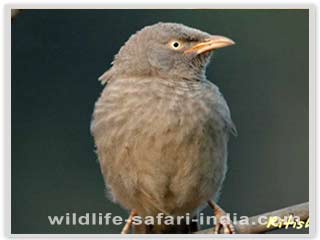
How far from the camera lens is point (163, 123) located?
22281mm

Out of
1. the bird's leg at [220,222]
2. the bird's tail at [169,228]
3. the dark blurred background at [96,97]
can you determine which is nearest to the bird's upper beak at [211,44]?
the dark blurred background at [96,97]

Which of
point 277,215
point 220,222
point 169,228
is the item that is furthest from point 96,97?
point 277,215

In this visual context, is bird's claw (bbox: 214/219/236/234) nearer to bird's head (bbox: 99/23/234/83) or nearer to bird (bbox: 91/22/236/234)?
bird (bbox: 91/22/236/234)

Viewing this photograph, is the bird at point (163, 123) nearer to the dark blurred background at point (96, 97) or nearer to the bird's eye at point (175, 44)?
the bird's eye at point (175, 44)

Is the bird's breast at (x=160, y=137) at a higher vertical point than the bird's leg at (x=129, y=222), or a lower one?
higher

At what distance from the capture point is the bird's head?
2245 cm

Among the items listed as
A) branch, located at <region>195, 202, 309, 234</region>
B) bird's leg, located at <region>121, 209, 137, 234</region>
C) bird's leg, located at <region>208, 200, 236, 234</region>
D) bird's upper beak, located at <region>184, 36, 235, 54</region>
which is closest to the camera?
branch, located at <region>195, 202, 309, 234</region>

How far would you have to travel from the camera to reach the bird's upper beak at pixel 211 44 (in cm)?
2242

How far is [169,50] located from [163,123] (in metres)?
0.46

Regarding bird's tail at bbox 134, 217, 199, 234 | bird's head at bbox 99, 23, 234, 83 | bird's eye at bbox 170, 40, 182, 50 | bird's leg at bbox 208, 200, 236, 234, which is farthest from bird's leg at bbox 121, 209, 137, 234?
bird's eye at bbox 170, 40, 182, 50

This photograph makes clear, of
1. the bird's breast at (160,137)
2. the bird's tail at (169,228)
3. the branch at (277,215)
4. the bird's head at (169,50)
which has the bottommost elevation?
the bird's tail at (169,228)

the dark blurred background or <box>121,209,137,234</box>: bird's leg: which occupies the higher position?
A: the dark blurred background

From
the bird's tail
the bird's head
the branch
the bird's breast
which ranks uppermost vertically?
the bird's head

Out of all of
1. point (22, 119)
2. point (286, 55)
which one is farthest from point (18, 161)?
point (286, 55)
